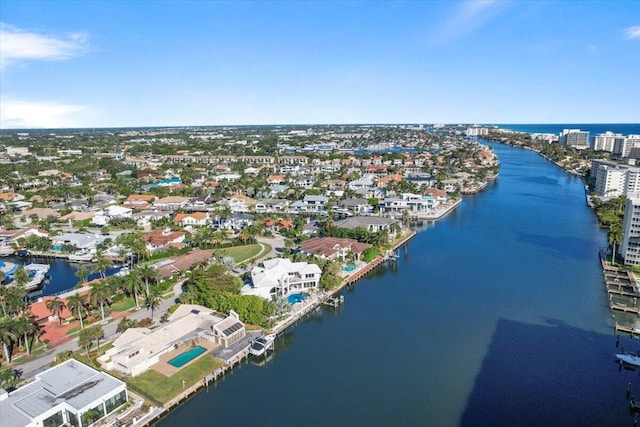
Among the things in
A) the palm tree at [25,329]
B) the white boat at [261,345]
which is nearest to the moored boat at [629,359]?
the white boat at [261,345]

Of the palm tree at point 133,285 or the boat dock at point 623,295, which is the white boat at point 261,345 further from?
the boat dock at point 623,295

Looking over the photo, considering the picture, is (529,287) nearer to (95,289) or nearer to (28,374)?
(95,289)

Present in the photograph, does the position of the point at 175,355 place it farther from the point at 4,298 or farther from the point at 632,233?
the point at 632,233

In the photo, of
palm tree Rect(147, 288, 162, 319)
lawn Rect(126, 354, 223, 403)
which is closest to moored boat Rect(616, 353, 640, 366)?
lawn Rect(126, 354, 223, 403)

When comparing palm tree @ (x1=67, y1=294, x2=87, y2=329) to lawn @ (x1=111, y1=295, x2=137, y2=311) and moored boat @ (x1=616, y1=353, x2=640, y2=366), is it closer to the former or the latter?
lawn @ (x1=111, y1=295, x2=137, y2=311)

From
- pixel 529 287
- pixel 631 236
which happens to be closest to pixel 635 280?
pixel 631 236
